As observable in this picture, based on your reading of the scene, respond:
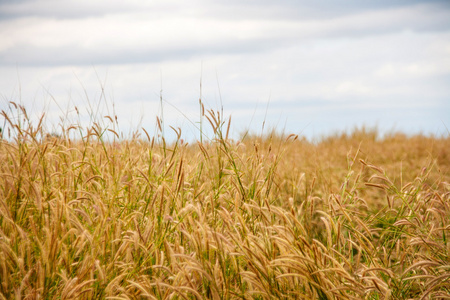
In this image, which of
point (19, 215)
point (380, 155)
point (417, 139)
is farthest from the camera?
point (417, 139)

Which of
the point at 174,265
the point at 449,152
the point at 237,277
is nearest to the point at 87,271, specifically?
the point at 174,265

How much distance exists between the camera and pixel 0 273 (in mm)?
2291

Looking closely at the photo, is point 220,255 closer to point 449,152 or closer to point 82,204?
point 82,204

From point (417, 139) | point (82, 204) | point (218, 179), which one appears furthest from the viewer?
point (417, 139)

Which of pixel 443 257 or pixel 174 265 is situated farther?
pixel 443 257

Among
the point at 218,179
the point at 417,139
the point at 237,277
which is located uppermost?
the point at 417,139

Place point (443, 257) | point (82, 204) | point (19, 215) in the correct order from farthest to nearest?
1. point (82, 204)
2. point (19, 215)
3. point (443, 257)

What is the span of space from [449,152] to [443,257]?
755 cm

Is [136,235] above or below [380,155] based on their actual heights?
below

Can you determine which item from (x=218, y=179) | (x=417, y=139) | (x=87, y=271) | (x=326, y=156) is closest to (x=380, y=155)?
(x=326, y=156)

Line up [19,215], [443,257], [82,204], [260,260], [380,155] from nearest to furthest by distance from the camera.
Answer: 1. [260,260]
2. [443,257]
3. [19,215]
4. [82,204]
5. [380,155]

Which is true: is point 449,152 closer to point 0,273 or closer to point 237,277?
point 237,277

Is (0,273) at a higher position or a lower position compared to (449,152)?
lower

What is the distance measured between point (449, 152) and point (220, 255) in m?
8.49
